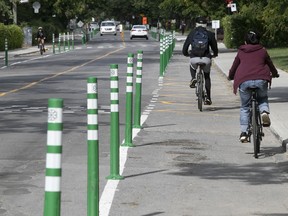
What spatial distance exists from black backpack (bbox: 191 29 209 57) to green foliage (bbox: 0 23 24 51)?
44.3m

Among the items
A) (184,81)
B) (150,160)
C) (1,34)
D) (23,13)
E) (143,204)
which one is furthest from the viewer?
(23,13)

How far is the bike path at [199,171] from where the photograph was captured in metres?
9.41

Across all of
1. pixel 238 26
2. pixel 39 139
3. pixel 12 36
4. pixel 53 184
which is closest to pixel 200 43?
pixel 39 139

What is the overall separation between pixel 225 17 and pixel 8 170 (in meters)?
53.8

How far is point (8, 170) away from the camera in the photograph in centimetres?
1158

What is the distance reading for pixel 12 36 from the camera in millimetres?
69375

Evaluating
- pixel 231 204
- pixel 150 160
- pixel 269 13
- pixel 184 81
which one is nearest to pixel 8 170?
pixel 150 160

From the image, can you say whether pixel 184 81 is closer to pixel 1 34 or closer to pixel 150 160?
pixel 150 160

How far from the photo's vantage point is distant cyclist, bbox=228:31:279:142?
43.7ft

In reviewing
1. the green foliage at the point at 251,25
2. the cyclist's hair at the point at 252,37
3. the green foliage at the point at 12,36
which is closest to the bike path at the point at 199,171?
the cyclist's hair at the point at 252,37

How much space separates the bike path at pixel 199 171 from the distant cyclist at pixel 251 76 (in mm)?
601

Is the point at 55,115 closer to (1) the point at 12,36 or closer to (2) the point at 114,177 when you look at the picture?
(2) the point at 114,177

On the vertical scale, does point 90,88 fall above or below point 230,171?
above

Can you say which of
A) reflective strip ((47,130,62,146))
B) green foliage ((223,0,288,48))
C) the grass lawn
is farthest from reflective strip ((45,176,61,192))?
green foliage ((223,0,288,48))
